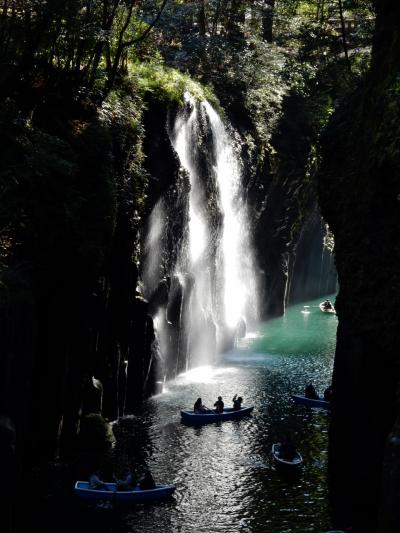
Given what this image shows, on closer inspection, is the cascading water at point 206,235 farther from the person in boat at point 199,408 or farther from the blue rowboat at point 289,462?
the blue rowboat at point 289,462

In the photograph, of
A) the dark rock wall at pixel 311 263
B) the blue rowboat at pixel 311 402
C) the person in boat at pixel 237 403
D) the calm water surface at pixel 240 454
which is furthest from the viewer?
the dark rock wall at pixel 311 263

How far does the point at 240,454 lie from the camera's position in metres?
28.8

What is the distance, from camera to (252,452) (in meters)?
29.1

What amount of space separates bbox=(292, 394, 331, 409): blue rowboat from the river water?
451mm

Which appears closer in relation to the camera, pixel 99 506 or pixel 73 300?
pixel 99 506

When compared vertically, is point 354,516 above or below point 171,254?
below

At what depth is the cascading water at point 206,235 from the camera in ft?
136

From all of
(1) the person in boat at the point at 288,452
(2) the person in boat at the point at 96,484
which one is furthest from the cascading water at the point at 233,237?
(2) the person in boat at the point at 96,484

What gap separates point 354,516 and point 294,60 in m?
39.8

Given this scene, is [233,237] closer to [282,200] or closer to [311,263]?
[282,200]

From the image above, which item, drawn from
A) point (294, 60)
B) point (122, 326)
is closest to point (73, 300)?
point (122, 326)

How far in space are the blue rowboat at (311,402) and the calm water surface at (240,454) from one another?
0.40 metres

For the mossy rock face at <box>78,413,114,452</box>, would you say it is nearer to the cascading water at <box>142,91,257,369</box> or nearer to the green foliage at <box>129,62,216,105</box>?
the cascading water at <box>142,91,257,369</box>

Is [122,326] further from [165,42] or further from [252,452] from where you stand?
[165,42]
